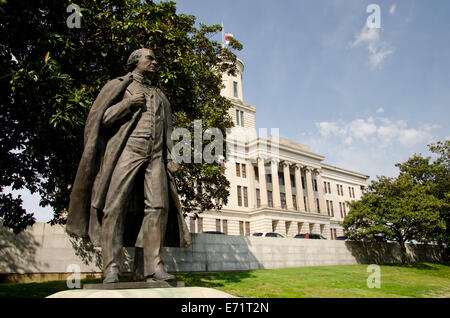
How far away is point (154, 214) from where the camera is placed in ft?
12.5

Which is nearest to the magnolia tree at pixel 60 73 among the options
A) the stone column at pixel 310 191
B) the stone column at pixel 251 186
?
the stone column at pixel 251 186

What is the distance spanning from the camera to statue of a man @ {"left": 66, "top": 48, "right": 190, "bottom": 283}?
3.63 meters

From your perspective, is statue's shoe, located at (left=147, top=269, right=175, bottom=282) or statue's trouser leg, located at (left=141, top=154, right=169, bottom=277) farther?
statue's trouser leg, located at (left=141, top=154, right=169, bottom=277)

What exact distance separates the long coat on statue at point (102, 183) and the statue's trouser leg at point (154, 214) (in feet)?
0.61

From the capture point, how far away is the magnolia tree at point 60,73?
8188 millimetres

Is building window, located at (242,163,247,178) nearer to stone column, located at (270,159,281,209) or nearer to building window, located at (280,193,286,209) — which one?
stone column, located at (270,159,281,209)

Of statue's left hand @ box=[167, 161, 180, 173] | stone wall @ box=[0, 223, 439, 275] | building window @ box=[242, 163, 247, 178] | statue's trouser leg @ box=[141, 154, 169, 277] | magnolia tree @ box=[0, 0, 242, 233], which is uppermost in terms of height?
building window @ box=[242, 163, 247, 178]

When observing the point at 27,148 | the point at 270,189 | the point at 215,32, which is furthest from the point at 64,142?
the point at 270,189

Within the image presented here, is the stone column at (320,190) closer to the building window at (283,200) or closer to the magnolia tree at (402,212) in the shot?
the building window at (283,200)

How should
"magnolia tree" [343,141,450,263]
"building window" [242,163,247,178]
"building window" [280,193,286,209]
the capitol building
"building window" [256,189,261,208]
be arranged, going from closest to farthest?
"magnolia tree" [343,141,450,263] < the capitol building < "building window" [256,189,261,208] < "building window" [242,163,247,178] < "building window" [280,193,286,209]

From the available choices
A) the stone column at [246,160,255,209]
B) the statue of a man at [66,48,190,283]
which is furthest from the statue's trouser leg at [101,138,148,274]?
the stone column at [246,160,255,209]

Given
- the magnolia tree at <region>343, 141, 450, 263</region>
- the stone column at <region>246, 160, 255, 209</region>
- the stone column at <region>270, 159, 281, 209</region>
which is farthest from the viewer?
the stone column at <region>246, 160, 255, 209</region>
